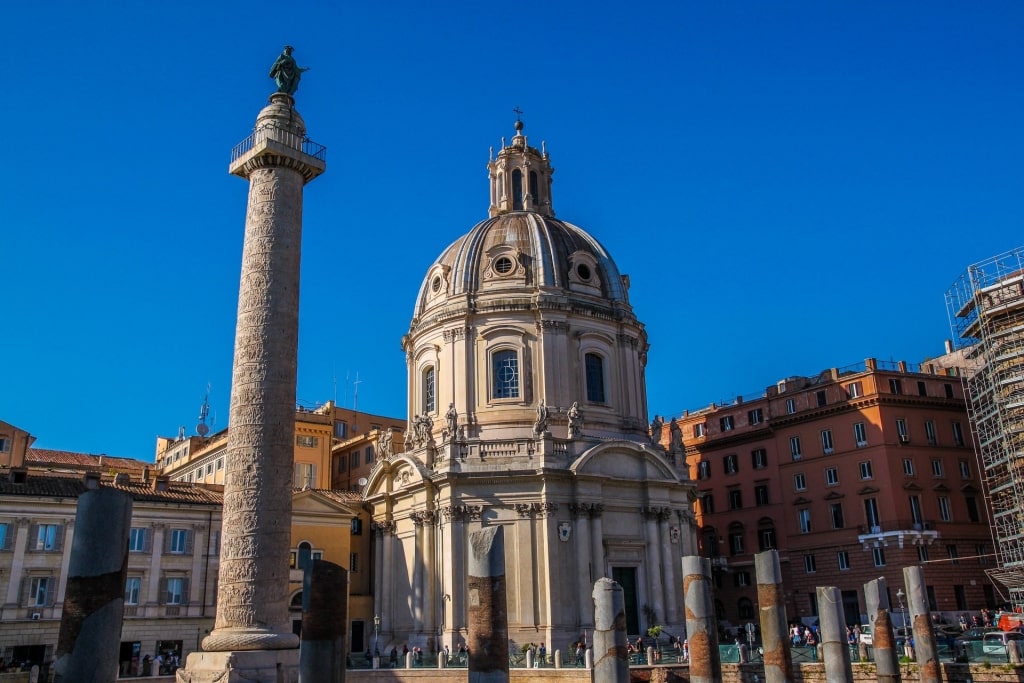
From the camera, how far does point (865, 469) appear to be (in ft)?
153

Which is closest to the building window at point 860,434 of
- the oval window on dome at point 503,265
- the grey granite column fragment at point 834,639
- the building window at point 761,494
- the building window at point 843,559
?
the building window at point 843,559

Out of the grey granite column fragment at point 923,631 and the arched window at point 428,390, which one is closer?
the grey granite column fragment at point 923,631

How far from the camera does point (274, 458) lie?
2325 centimetres

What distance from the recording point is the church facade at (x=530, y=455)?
37969 millimetres

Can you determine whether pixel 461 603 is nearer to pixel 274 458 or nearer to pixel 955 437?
pixel 274 458

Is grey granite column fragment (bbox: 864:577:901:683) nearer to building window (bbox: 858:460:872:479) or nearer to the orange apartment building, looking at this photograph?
the orange apartment building

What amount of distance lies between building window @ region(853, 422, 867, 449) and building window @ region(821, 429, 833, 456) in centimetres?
152

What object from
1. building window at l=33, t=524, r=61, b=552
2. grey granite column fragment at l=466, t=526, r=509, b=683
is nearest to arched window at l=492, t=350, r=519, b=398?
building window at l=33, t=524, r=61, b=552

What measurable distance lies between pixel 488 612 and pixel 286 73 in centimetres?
1862

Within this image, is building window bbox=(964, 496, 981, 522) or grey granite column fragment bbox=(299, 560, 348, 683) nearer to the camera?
grey granite column fragment bbox=(299, 560, 348, 683)

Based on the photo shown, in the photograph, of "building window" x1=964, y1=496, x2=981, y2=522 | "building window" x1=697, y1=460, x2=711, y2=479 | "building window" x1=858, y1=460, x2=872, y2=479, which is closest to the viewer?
"building window" x1=964, y1=496, x2=981, y2=522

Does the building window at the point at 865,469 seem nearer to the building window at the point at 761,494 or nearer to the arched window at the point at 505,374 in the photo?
the building window at the point at 761,494

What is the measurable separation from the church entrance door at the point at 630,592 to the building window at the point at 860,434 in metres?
15.0

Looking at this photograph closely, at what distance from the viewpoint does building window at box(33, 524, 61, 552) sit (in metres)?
35.8
